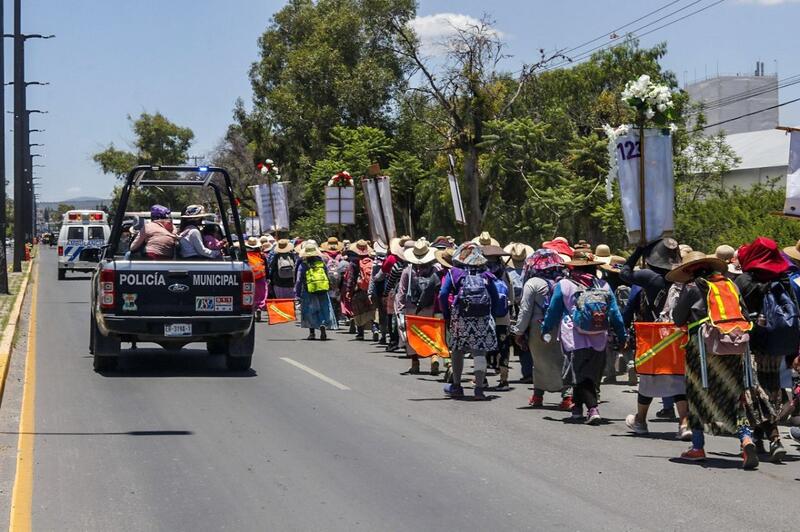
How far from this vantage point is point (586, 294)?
11672 millimetres

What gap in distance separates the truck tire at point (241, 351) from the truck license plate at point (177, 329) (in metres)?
0.81

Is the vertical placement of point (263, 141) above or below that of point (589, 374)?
above

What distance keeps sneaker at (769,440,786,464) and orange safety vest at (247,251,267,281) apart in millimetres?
15129

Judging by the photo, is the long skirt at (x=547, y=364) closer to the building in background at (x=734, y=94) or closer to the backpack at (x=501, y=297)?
the backpack at (x=501, y=297)

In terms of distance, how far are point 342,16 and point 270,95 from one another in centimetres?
543

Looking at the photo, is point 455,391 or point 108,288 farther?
point 108,288

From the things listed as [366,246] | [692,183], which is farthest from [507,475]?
[692,183]

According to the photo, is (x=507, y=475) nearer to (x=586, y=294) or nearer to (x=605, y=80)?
(x=586, y=294)

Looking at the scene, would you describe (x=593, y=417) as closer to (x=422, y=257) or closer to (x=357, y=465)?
(x=357, y=465)

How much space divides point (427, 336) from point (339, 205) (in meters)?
16.0

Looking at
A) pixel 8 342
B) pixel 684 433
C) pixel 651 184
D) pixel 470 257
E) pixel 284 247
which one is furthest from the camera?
pixel 284 247

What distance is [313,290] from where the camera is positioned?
20.4 meters

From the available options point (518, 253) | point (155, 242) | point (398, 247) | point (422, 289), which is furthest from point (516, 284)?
point (155, 242)

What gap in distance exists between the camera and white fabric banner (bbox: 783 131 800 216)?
15.2m
